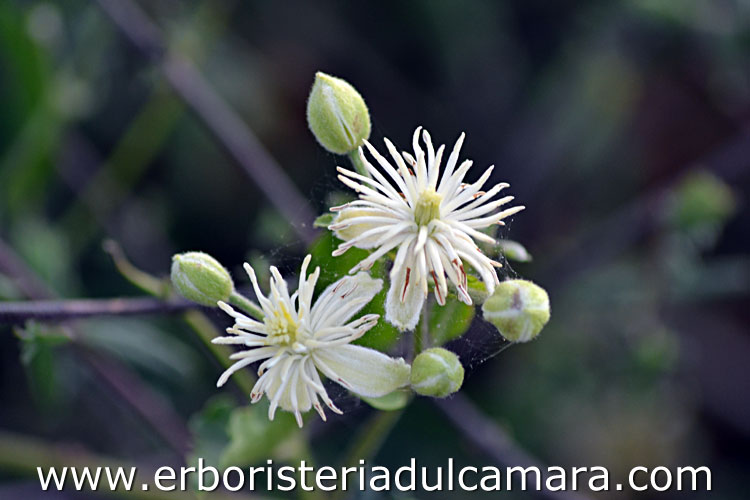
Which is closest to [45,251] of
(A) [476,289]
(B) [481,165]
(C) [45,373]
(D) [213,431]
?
(C) [45,373]

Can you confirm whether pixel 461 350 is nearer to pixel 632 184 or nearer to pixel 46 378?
pixel 46 378

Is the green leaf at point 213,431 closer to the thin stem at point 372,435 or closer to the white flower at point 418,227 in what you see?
the thin stem at point 372,435

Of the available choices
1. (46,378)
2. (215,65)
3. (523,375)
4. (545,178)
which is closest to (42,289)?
(46,378)

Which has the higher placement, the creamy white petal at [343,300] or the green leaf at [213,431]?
the creamy white petal at [343,300]

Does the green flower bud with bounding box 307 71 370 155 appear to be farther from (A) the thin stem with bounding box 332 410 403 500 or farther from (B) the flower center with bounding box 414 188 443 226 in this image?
(A) the thin stem with bounding box 332 410 403 500

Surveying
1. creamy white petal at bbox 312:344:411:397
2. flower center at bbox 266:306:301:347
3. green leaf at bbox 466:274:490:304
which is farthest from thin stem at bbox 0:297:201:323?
green leaf at bbox 466:274:490:304

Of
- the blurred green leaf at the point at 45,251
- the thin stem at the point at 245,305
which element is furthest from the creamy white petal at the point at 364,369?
the blurred green leaf at the point at 45,251

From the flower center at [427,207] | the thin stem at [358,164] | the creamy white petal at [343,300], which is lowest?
the creamy white petal at [343,300]
